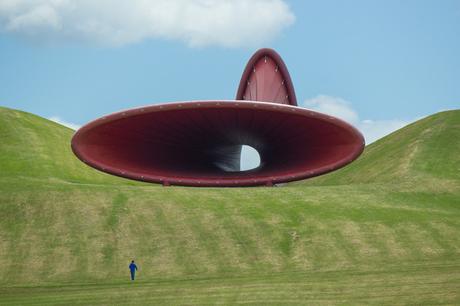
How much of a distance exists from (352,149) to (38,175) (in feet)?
84.8

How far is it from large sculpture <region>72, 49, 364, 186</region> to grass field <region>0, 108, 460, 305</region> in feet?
6.71

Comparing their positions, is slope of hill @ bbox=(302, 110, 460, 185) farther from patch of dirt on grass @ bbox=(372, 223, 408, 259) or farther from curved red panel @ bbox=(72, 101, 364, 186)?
patch of dirt on grass @ bbox=(372, 223, 408, 259)

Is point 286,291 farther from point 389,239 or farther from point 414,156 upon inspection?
point 414,156

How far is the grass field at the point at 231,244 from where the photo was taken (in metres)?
23.4

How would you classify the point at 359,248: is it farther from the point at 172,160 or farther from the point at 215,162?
the point at 215,162

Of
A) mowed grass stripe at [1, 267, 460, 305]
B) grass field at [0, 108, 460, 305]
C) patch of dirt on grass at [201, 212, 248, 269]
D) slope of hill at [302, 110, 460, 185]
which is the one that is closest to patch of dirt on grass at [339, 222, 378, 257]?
grass field at [0, 108, 460, 305]

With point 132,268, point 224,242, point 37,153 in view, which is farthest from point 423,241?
point 37,153

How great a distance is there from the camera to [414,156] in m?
54.5

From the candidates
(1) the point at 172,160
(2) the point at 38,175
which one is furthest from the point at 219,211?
(2) the point at 38,175

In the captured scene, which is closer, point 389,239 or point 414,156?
point 389,239

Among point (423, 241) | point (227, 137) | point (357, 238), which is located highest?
point (227, 137)

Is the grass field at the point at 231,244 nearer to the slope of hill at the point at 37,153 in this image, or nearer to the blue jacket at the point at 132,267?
the blue jacket at the point at 132,267

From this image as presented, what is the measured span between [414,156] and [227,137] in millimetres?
17993

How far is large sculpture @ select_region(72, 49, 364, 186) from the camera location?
36.9 meters
